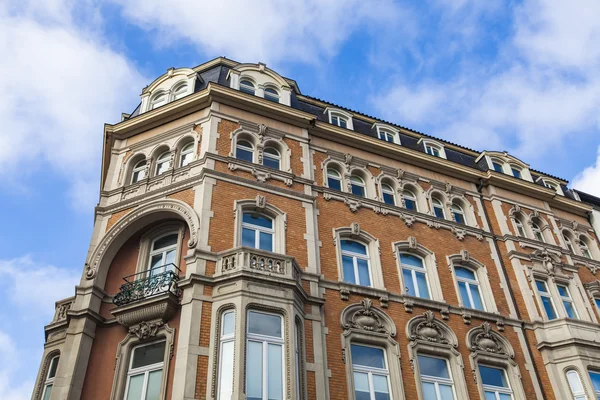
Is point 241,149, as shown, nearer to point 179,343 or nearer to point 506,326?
point 179,343

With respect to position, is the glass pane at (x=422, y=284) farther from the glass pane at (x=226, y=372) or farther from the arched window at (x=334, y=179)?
the glass pane at (x=226, y=372)

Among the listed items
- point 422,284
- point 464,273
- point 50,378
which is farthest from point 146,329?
point 464,273

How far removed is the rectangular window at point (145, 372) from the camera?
15039 millimetres

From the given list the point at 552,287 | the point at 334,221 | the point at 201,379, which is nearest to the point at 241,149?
the point at 334,221

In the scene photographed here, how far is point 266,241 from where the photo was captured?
18.2 metres

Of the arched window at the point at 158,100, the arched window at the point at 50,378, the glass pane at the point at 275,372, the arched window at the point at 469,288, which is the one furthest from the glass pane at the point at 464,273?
the arched window at the point at 50,378

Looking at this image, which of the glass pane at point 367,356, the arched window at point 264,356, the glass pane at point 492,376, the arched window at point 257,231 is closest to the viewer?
the arched window at point 264,356

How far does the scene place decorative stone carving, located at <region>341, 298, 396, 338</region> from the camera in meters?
17.2

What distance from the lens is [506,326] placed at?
20.0 m

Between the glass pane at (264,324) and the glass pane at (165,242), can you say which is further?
the glass pane at (165,242)

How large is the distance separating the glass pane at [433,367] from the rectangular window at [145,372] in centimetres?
794

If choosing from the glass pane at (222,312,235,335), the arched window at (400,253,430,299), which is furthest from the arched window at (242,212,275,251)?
the arched window at (400,253,430,299)

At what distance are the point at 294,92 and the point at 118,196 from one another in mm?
9407

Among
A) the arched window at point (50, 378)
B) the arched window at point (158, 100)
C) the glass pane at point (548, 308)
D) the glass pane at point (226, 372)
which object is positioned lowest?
the glass pane at point (226, 372)
